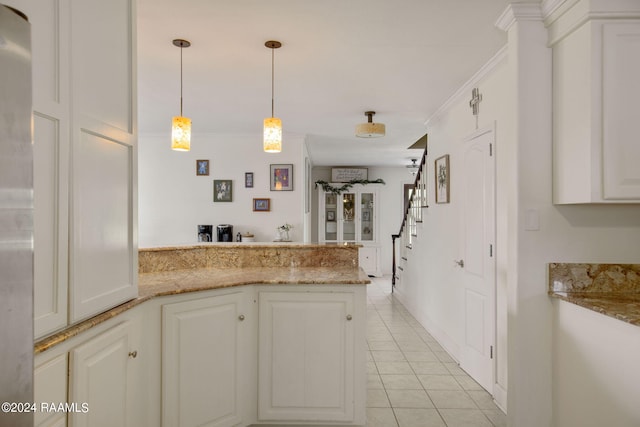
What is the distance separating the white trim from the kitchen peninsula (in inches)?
72.7

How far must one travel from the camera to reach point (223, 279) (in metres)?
2.37

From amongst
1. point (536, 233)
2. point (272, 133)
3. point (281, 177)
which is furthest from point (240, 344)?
point (281, 177)

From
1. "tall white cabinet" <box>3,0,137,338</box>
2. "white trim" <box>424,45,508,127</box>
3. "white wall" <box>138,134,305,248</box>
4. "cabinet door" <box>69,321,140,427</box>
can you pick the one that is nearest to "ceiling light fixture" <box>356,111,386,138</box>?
"white trim" <box>424,45,508,127</box>

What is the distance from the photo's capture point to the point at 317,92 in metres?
3.81

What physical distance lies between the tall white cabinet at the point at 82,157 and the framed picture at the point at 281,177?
4028 mm

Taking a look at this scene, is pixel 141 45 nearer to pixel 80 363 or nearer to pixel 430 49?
pixel 430 49

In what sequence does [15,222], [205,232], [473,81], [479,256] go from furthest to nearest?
[205,232]
[473,81]
[479,256]
[15,222]

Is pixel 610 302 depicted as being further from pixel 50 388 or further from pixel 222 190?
pixel 222 190

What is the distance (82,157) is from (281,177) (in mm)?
4450

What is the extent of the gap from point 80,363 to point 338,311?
4.49ft

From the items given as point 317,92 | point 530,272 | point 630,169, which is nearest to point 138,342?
point 530,272

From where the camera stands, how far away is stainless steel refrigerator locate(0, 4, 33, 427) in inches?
30.8

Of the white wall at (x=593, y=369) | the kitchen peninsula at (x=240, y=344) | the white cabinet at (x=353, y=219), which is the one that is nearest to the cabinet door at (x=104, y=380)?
the kitchen peninsula at (x=240, y=344)

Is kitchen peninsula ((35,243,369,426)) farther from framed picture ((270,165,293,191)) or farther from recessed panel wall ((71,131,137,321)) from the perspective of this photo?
framed picture ((270,165,293,191))
